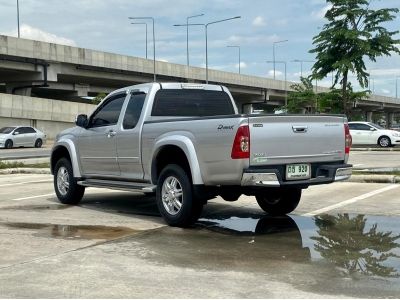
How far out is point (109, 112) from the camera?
31.3 ft

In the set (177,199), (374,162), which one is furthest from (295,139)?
(374,162)

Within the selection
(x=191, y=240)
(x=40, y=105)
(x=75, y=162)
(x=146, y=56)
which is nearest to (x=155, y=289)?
(x=191, y=240)

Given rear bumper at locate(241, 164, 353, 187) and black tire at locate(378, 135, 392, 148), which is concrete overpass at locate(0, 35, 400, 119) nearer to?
black tire at locate(378, 135, 392, 148)

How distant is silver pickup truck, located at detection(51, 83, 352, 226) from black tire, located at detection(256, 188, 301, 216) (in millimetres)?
16

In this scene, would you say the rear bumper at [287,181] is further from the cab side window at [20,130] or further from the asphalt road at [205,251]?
the cab side window at [20,130]

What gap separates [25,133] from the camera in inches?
1439

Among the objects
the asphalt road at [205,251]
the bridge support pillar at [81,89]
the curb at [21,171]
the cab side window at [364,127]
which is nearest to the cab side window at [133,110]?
the asphalt road at [205,251]

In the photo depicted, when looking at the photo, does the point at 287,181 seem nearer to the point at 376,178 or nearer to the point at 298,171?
the point at 298,171

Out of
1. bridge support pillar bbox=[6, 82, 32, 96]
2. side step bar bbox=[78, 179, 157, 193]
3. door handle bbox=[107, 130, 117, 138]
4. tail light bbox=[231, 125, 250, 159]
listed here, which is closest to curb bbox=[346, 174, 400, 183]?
side step bar bbox=[78, 179, 157, 193]

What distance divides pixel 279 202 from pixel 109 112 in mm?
3158

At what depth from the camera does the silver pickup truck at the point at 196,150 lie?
23.5 feet

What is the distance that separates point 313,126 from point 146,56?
207ft

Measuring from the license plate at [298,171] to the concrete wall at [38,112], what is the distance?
148 feet

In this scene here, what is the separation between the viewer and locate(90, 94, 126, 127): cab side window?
9344mm
